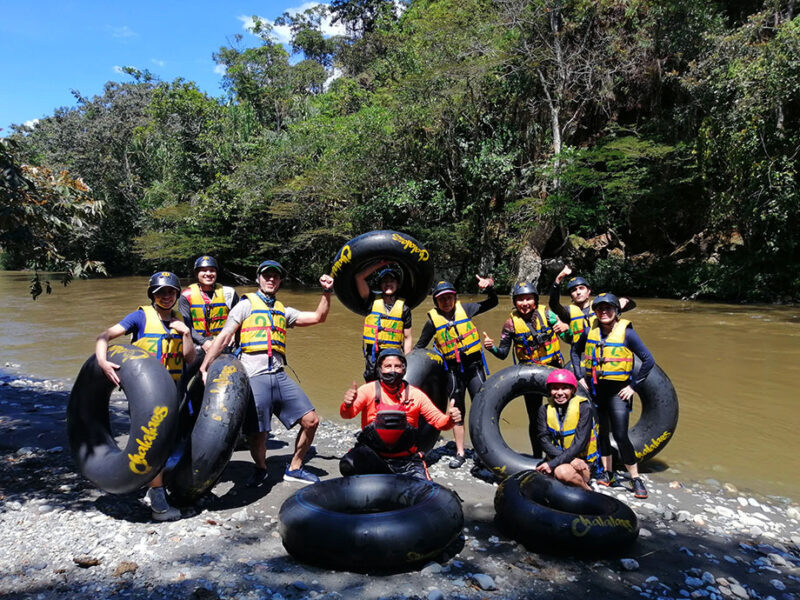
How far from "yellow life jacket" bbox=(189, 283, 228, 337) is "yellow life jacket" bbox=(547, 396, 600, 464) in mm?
3094

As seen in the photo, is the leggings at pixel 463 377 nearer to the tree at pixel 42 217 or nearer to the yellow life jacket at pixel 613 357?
the yellow life jacket at pixel 613 357

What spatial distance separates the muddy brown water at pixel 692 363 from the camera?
6.00m

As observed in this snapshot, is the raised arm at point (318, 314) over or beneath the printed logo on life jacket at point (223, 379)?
over

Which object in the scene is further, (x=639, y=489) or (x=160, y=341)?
(x=639, y=489)

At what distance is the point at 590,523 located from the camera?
3.46 meters

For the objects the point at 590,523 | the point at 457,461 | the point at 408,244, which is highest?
the point at 408,244

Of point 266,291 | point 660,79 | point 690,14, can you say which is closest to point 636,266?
point 660,79

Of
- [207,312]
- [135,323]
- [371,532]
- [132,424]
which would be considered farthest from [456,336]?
[132,424]

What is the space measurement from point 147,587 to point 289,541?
765 millimetres

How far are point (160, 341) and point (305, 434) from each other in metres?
1.30

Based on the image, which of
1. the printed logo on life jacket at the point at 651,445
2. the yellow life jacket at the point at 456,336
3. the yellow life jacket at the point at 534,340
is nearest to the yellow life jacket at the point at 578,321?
the yellow life jacket at the point at 534,340

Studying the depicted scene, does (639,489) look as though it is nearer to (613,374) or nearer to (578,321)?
(613,374)

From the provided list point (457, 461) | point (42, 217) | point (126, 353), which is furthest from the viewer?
point (457, 461)

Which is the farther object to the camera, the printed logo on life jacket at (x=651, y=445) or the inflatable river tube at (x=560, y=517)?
the printed logo on life jacket at (x=651, y=445)
